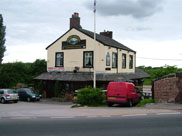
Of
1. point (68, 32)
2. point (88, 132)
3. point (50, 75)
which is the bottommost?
point (88, 132)

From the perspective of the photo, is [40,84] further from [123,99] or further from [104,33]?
[123,99]

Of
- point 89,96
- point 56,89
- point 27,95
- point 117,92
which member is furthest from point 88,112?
point 27,95

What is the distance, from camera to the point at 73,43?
28797 mm

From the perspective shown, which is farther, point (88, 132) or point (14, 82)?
point (14, 82)

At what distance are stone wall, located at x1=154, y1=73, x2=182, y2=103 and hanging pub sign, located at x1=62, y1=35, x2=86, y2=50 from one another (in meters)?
13.5

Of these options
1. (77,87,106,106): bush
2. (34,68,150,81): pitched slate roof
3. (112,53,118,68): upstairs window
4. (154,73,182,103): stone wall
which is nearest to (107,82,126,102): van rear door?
(77,87,106,106): bush

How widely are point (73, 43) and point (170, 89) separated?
54.7 ft

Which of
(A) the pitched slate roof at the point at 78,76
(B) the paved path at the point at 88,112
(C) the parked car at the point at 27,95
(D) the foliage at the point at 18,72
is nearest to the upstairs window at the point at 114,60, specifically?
(A) the pitched slate roof at the point at 78,76

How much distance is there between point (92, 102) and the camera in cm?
1648

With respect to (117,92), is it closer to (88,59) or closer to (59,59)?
(88,59)

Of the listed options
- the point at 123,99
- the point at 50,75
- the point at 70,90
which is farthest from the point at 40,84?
the point at 123,99

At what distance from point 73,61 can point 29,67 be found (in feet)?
53.8

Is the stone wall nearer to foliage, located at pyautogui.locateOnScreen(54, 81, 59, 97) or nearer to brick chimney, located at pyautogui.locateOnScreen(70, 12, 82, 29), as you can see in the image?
foliage, located at pyautogui.locateOnScreen(54, 81, 59, 97)

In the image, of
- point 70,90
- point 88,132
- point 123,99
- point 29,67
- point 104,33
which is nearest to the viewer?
point 88,132
